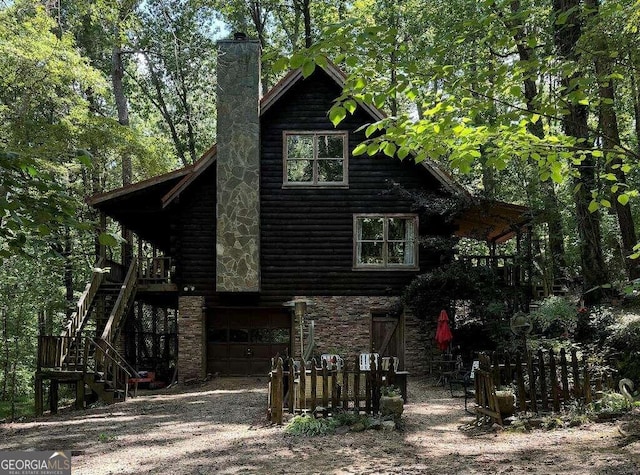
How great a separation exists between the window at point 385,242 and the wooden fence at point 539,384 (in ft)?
31.8

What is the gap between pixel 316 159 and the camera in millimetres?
19703

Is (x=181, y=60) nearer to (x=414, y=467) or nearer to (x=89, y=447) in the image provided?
(x=89, y=447)

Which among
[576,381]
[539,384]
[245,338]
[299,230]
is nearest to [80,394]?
[245,338]

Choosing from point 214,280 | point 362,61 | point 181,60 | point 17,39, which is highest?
point 17,39

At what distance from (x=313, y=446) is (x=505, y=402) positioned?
2875mm

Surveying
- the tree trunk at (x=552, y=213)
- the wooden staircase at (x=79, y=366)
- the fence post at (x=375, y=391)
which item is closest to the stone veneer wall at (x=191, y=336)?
the wooden staircase at (x=79, y=366)

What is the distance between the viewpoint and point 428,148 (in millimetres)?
5840

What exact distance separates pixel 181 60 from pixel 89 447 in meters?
6.38

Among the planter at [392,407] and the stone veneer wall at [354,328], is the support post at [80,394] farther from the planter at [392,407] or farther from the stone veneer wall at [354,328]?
the planter at [392,407]

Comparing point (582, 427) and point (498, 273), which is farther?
point (498, 273)

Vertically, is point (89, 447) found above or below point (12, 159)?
below

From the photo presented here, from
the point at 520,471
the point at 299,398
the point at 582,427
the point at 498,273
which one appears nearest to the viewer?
the point at 520,471

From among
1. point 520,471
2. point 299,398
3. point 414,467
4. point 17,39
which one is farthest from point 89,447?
point 17,39
